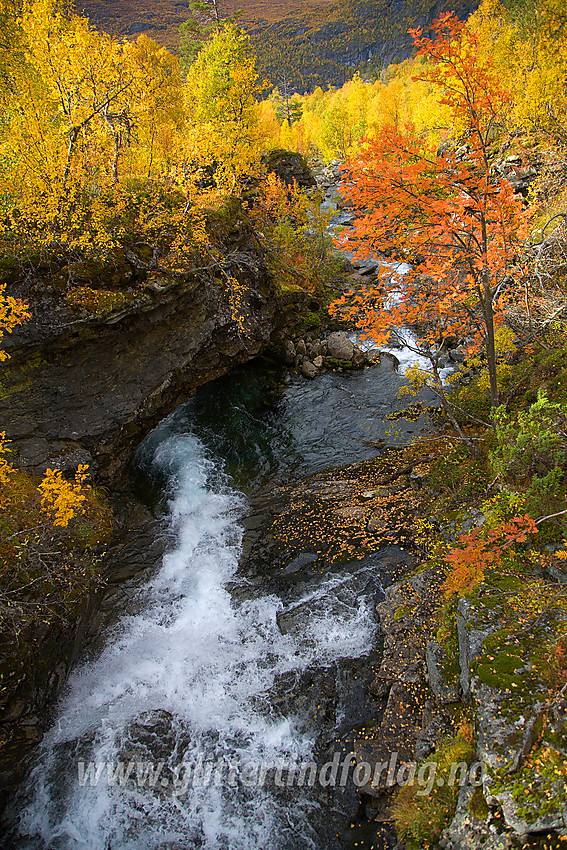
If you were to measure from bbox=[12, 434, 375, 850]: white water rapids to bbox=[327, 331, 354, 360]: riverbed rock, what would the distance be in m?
11.4

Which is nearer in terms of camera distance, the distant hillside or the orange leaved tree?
the orange leaved tree

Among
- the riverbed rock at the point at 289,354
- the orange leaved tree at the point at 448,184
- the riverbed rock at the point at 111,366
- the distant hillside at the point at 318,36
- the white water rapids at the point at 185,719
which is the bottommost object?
the white water rapids at the point at 185,719

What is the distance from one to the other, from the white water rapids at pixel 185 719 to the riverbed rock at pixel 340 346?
1144 centimetres

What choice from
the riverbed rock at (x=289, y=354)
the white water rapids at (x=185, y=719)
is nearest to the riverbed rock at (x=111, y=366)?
the white water rapids at (x=185, y=719)

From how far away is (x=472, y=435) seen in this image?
10.1 meters

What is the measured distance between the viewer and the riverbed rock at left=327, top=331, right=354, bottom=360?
59.4 feet

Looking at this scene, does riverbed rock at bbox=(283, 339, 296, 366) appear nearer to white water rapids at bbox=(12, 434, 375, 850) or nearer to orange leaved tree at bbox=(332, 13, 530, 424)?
orange leaved tree at bbox=(332, 13, 530, 424)

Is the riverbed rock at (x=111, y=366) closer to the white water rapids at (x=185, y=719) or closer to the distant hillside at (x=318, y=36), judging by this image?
the white water rapids at (x=185, y=719)

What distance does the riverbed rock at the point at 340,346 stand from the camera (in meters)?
18.1

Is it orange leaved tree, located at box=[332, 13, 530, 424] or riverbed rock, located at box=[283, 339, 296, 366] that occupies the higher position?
orange leaved tree, located at box=[332, 13, 530, 424]

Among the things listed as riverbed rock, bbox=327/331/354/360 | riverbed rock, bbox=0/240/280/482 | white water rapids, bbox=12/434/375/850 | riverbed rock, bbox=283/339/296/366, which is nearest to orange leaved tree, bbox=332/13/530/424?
riverbed rock, bbox=0/240/280/482

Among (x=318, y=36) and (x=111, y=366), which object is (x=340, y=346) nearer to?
(x=111, y=366)

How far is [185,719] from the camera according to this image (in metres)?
6.49

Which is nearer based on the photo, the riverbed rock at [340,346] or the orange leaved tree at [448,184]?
the orange leaved tree at [448,184]
